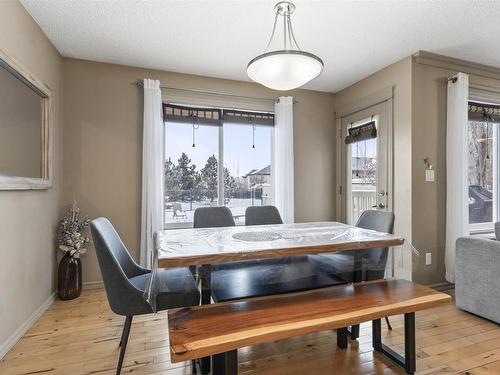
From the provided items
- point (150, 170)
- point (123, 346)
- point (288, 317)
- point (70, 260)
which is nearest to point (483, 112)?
point (288, 317)

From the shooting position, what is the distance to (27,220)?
2.27m

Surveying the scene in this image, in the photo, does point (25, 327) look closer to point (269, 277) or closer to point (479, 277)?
point (269, 277)

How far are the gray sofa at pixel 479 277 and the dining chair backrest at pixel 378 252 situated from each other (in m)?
0.88

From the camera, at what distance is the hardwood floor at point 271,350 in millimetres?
1756

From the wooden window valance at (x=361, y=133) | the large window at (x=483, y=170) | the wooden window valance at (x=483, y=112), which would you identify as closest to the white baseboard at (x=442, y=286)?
the large window at (x=483, y=170)

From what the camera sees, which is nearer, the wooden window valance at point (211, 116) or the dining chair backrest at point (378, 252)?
the dining chair backrest at point (378, 252)

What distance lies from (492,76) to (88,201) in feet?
16.1

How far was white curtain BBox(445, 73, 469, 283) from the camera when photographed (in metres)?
3.03

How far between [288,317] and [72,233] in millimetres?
2422

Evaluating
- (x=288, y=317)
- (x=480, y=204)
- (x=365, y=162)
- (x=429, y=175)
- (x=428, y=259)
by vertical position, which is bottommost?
(x=428, y=259)

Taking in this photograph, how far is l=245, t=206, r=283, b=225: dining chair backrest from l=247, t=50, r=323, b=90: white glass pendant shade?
4.37ft

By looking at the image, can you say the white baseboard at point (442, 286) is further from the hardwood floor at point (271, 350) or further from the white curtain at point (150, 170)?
the white curtain at point (150, 170)

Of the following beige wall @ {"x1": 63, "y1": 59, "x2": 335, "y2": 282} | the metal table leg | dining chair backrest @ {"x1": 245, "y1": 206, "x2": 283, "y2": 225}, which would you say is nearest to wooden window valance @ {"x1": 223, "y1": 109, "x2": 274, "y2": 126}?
beige wall @ {"x1": 63, "y1": 59, "x2": 335, "y2": 282}

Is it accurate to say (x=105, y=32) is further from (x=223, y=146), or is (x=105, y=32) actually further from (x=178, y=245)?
(x=178, y=245)
